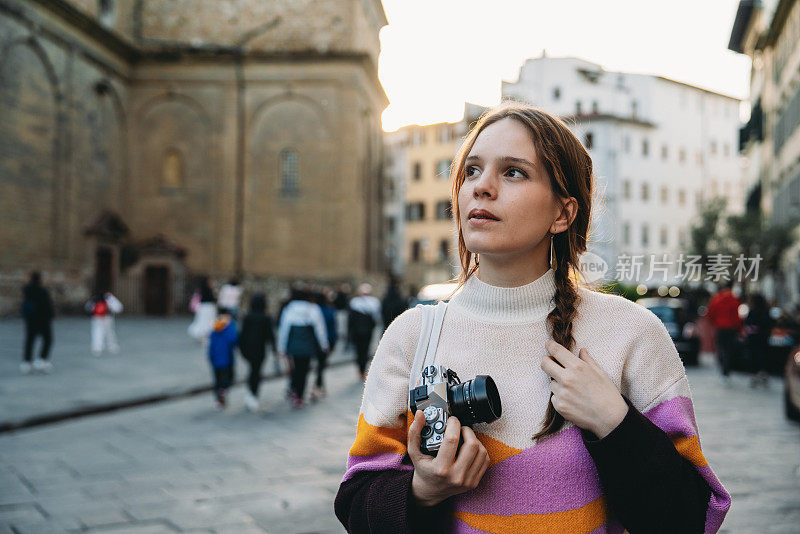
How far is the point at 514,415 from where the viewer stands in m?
1.67

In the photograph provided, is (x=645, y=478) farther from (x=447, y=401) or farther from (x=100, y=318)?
(x=100, y=318)

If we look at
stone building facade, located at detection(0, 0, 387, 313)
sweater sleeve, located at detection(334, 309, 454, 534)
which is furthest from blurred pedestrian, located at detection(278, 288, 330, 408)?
stone building facade, located at detection(0, 0, 387, 313)

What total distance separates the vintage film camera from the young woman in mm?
24

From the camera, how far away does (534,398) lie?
168 centimetres

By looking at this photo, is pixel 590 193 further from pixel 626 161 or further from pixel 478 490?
pixel 626 161

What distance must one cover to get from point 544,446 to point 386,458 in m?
0.35

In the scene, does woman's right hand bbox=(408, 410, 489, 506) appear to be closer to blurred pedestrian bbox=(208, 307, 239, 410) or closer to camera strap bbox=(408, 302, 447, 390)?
camera strap bbox=(408, 302, 447, 390)

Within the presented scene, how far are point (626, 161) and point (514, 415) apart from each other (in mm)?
6390

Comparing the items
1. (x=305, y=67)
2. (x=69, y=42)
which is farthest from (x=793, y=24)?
(x=69, y=42)

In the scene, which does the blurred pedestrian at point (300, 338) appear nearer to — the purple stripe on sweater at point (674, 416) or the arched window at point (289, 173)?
the purple stripe on sweater at point (674, 416)

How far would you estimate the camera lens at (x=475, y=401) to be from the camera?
153 cm

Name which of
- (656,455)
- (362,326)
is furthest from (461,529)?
(362,326)

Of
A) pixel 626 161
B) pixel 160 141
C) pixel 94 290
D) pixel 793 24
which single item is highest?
pixel 793 24

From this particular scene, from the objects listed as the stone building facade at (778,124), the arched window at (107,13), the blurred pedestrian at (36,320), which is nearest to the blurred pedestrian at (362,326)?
the blurred pedestrian at (36,320)
